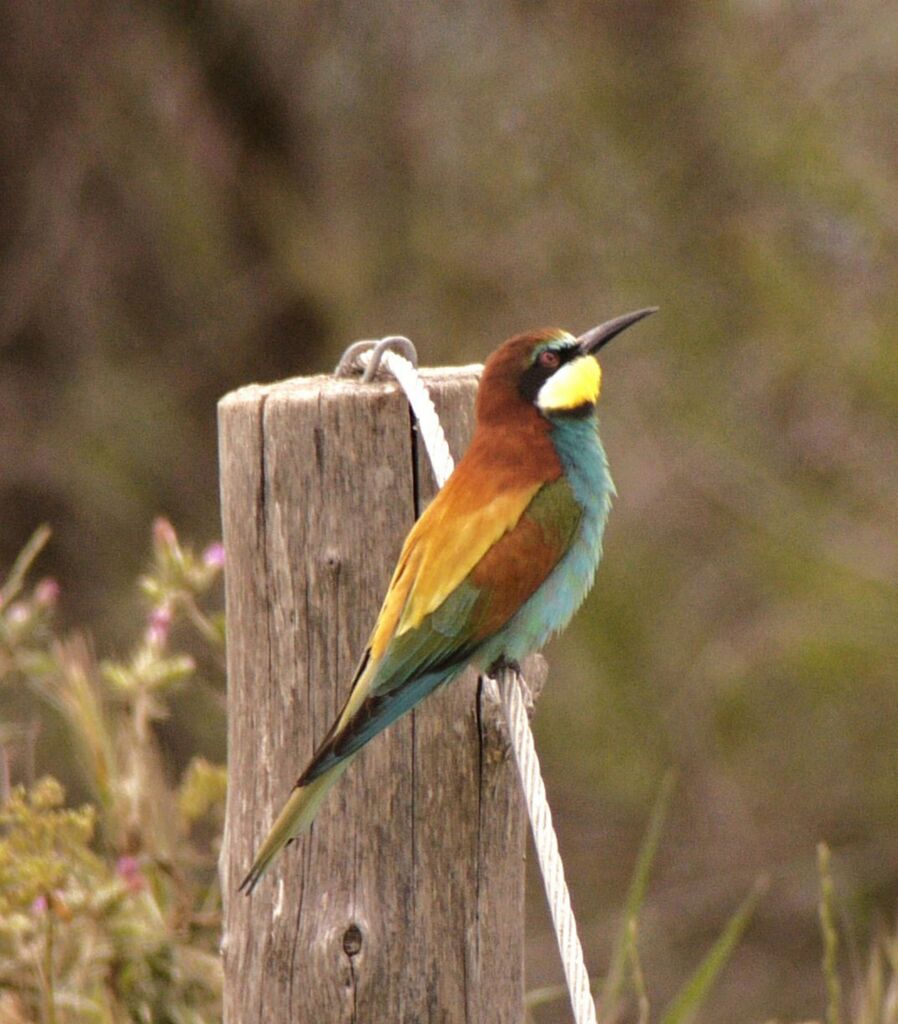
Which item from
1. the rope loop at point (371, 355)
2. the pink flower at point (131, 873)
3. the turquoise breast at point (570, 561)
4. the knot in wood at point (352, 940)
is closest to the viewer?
the knot in wood at point (352, 940)

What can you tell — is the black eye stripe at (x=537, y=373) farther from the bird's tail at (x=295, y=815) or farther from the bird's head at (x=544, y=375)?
the bird's tail at (x=295, y=815)

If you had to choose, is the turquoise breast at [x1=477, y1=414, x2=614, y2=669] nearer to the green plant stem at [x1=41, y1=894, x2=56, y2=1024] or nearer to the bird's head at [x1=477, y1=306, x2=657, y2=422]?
the bird's head at [x1=477, y1=306, x2=657, y2=422]

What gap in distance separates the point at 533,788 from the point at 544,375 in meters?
0.83


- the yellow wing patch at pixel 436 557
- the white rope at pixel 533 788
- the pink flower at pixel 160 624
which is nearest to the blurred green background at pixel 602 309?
the pink flower at pixel 160 624

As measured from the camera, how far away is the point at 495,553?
2.52 m

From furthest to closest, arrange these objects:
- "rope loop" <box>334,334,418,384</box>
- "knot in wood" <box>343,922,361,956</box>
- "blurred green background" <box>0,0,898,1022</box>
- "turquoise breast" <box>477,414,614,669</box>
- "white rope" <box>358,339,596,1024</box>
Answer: "blurred green background" <box>0,0,898,1022</box> → "turquoise breast" <box>477,414,614,669</box> → "rope loop" <box>334,334,418,384</box> → "knot in wood" <box>343,922,361,956</box> → "white rope" <box>358,339,596,1024</box>

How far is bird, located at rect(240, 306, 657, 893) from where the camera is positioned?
2102mm

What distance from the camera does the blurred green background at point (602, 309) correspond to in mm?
6410

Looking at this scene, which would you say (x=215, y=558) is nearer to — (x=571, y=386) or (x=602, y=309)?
(x=571, y=386)

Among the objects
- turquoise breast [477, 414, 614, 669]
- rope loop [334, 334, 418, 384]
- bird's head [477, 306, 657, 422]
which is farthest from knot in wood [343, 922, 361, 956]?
bird's head [477, 306, 657, 422]

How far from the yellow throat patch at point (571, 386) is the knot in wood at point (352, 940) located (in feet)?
2.94

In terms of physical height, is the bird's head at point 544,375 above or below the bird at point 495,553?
above

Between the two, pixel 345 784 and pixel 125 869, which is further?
pixel 125 869

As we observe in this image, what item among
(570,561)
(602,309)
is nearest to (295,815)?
(570,561)
